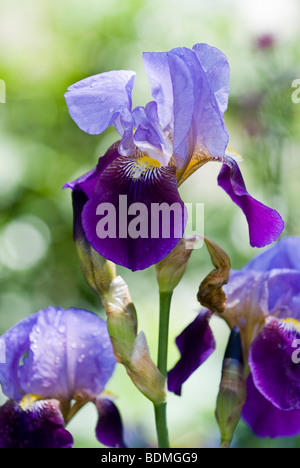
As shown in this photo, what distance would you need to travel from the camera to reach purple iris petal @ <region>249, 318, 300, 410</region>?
660mm

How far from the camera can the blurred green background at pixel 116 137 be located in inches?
68.5

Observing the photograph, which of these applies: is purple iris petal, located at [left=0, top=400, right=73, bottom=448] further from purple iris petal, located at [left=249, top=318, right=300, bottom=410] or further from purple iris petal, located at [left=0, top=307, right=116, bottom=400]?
purple iris petal, located at [left=249, top=318, right=300, bottom=410]

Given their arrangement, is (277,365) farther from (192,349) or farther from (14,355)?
(14,355)

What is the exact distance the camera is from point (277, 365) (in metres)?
0.69

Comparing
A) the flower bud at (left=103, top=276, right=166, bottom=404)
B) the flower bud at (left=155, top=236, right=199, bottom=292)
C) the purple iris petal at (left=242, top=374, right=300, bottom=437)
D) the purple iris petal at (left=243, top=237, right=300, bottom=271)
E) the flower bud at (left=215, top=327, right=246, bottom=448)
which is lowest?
the purple iris petal at (left=242, top=374, right=300, bottom=437)

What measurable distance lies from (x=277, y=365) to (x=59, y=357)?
0.29 metres

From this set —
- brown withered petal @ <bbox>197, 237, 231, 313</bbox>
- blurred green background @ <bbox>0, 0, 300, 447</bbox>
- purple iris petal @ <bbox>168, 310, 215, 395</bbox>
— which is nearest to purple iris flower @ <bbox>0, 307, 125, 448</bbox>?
purple iris petal @ <bbox>168, 310, 215, 395</bbox>

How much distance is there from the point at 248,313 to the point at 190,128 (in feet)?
0.92

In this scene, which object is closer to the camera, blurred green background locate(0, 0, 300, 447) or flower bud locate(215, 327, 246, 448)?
flower bud locate(215, 327, 246, 448)

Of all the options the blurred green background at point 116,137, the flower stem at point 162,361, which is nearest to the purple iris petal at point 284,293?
the flower stem at point 162,361

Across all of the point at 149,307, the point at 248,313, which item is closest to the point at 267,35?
the point at 149,307

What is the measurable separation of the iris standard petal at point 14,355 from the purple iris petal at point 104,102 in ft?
0.97

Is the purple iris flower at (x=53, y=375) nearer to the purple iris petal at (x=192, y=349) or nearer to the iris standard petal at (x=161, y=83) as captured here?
the purple iris petal at (x=192, y=349)
